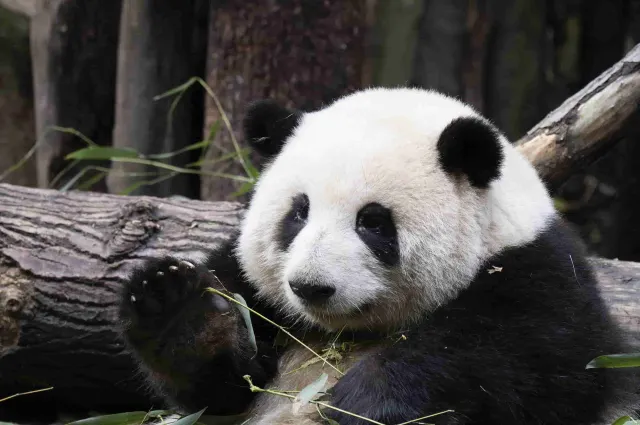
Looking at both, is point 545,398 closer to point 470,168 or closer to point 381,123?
point 470,168

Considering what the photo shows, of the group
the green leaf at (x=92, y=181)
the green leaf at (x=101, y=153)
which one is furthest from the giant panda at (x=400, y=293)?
the green leaf at (x=92, y=181)

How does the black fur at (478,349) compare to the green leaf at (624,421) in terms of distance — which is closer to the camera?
the black fur at (478,349)

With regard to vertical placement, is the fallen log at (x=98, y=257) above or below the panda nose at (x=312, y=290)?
below

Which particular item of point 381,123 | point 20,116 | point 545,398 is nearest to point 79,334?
point 381,123

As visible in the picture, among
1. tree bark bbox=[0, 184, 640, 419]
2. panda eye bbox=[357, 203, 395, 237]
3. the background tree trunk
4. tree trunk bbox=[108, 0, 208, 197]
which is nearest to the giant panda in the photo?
panda eye bbox=[357, 203, 395, 237]

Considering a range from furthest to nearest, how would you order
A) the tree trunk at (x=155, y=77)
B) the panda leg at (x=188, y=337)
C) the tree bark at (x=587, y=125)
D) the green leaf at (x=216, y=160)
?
the tree trunk at (x=155, y=77) < the green leaf at (x=216, y=160) < the tree bark at (x=587, y=125) < the panda leg at (x=188, y=337)

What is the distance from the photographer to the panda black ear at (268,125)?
3.40m

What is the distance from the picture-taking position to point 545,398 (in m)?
2.87

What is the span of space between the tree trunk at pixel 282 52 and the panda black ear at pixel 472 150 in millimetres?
2532

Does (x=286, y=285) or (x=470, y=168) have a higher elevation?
(x=470, y=168)

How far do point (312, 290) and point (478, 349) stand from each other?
0.58 m

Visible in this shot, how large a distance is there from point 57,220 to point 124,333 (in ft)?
4.38

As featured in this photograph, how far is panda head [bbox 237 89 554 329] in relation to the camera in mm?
2877

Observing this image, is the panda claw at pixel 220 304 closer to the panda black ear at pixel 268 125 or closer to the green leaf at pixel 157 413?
the green leaf at pixel 157 413
